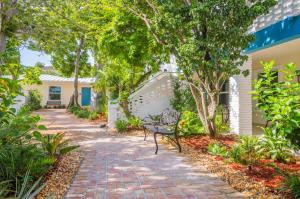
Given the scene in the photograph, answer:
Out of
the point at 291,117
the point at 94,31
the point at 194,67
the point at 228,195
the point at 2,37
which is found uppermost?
the point at 94,31

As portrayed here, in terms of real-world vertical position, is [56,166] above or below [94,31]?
below

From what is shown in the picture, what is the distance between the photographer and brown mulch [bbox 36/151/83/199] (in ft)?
13.3

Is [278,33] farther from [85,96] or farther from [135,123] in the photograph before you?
[85,96]

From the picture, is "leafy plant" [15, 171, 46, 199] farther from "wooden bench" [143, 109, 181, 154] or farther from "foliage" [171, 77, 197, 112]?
"foliage" [171, 77, 197, 112]

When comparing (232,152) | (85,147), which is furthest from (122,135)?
(232,152)

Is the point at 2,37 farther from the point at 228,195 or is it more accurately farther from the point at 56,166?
the point at 228,195

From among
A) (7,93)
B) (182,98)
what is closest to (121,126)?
(182,98)

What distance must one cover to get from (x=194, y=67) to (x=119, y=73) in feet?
19.1

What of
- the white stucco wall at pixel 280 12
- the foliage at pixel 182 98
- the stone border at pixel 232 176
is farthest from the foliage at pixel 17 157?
the foliage at pixel 182 98

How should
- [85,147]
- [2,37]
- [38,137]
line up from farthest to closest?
[2,37] < [85,147] < [38,137]

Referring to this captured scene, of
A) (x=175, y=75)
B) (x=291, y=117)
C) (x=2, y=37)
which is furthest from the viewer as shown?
(x=175, y=75)

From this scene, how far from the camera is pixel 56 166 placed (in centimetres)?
532

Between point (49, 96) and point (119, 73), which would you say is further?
point (49, 96)

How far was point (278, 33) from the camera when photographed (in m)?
7.35
